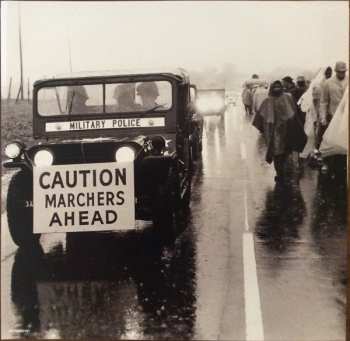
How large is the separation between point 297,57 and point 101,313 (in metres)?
2.33

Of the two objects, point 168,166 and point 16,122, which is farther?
point 16,122

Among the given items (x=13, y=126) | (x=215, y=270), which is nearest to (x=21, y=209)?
(x=13, y=126)

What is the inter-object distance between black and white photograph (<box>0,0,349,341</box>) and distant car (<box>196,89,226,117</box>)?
21 millimetres

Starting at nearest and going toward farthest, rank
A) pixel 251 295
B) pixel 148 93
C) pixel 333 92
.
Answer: pixel 251 295 < pixel 333 92 < pixel 148 93

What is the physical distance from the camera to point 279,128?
14.9 feet

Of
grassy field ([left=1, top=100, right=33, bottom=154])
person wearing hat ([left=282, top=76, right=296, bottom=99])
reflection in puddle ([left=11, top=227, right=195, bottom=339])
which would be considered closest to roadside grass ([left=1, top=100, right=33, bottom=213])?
grassy field ([left=1, top=100, right=33, bottom=154])

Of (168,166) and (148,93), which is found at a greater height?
(148,93)

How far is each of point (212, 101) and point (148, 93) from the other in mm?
552

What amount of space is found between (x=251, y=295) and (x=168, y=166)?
1.16 metres

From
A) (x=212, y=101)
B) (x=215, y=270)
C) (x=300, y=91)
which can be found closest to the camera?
(x=215, y=270)

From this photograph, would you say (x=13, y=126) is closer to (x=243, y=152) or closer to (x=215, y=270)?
(x=243, y=152)

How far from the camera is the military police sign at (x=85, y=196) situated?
399cm

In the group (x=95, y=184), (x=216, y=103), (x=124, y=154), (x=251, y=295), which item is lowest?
(x=251, y=295)

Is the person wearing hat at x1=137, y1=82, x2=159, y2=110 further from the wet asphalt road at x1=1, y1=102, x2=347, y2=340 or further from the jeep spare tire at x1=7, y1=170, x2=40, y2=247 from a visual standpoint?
the jeep spare tire at x1=7, y1=170, x2=40, y2=247
